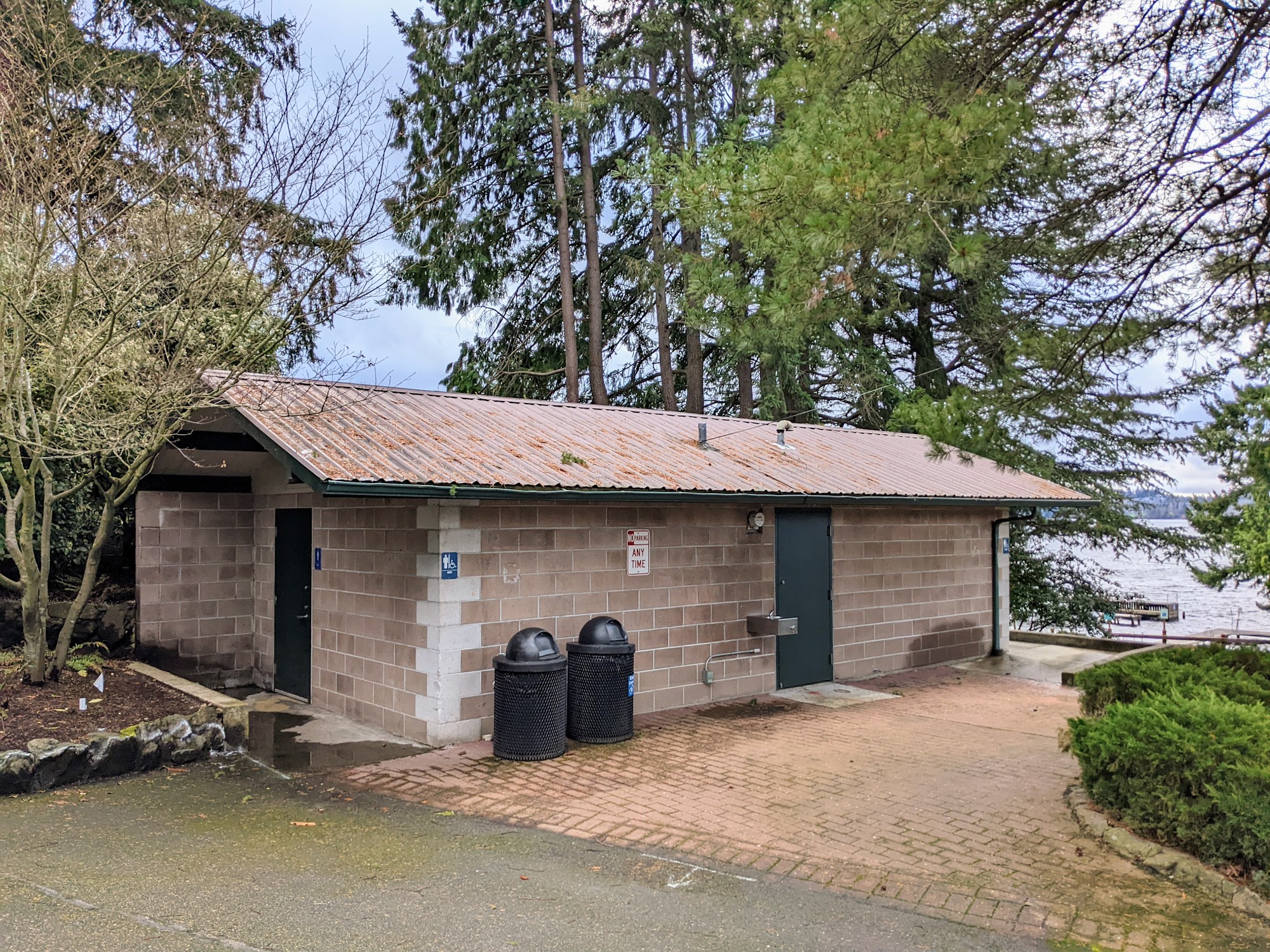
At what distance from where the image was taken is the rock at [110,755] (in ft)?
21.8

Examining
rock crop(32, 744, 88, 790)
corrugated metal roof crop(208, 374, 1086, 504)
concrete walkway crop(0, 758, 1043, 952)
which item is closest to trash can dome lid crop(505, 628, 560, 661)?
corrugated metal roof crop(208, 374, 1086, 504)

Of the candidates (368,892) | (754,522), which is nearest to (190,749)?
(368,892)

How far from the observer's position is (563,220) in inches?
770

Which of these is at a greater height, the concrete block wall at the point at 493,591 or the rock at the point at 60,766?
the concrete block wall at the point at 493,591

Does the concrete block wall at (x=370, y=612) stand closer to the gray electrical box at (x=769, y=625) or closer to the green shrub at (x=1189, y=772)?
the gray electrical box at (x=769, y=625)

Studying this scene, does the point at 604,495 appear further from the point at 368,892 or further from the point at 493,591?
the point at 368,892

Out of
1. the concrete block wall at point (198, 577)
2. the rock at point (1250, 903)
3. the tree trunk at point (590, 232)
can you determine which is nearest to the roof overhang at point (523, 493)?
the concrete block wall at point (198, 577)

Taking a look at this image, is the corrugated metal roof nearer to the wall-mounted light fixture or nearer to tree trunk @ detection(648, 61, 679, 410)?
the wall-mounted light fixture

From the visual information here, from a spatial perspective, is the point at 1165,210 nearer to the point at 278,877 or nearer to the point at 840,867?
the point at 840,867

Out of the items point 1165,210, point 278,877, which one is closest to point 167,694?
point 278,877

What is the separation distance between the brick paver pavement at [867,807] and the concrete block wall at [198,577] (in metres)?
4.41

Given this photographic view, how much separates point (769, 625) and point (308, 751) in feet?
16.9

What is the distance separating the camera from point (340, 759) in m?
7.47

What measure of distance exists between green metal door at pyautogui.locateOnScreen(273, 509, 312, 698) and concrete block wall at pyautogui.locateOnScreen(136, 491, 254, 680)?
25.1 inches
